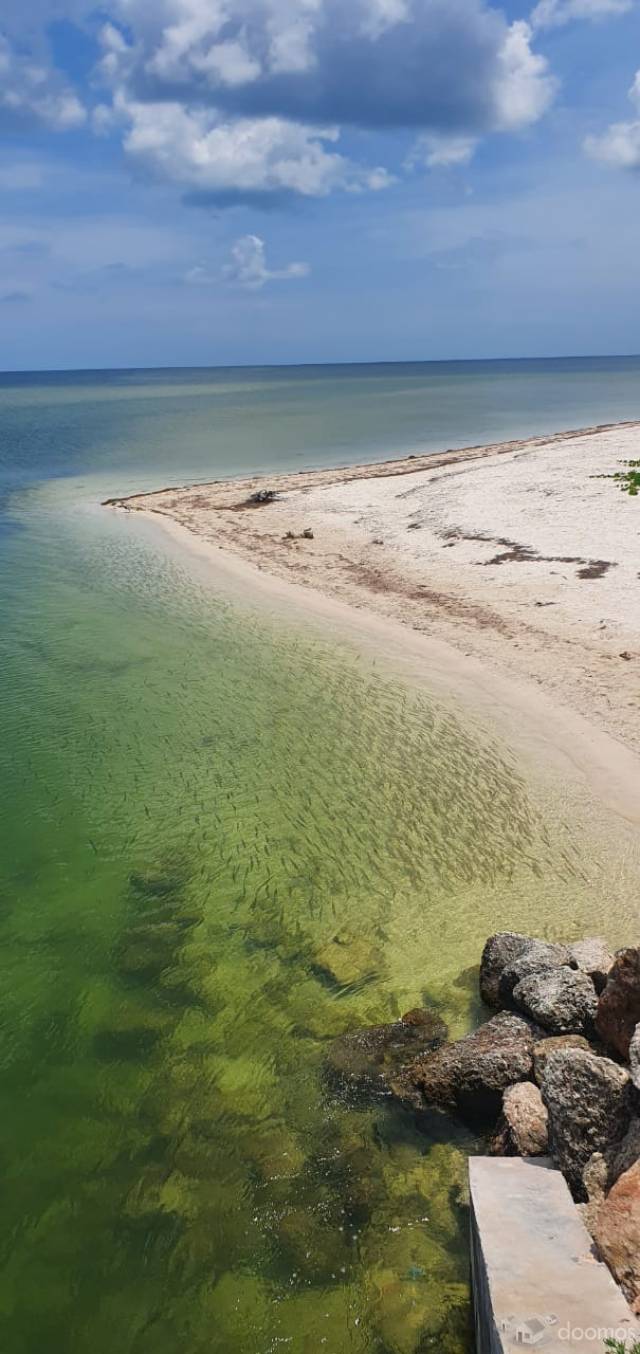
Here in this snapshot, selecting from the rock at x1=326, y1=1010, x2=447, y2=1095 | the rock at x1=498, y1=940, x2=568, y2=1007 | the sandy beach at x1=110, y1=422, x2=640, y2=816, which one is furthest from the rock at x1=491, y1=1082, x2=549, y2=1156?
the sandy beach at x1=110, y1=422, x2=640, y2=816

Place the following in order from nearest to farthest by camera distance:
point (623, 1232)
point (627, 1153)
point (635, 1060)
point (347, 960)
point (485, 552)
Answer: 1. point (623, 1232)
2. point (627, 1153)
3. point (635, 1060)
4. point (347, 960)
5. point (485, 552)

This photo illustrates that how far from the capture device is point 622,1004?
10.4 m

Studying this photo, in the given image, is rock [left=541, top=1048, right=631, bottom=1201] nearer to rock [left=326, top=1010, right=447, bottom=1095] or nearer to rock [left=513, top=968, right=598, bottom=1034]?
rock [left=513, top=968, right=598, bottom=1034]

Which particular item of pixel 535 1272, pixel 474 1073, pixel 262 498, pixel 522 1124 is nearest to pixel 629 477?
pixel 262 498

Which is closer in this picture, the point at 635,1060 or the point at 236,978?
the point at 635,1060

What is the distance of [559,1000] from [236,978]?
5076 mm

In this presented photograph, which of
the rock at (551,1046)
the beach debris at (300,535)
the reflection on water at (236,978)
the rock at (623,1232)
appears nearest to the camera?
the rock at (623,1232)

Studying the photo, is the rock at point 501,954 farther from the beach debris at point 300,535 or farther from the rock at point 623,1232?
the beach debris at point 300,535

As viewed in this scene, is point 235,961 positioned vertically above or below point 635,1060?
Answer: below

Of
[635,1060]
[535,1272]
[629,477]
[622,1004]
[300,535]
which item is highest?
[629,477]

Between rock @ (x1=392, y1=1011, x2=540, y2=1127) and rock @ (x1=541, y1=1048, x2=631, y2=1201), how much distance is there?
1.36m

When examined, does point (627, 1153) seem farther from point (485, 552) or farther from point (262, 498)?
point (262, 498)

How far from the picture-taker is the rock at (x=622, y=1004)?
1017 centimetres

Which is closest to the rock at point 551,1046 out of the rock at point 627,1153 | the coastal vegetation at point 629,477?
the rock at point 627,1153
